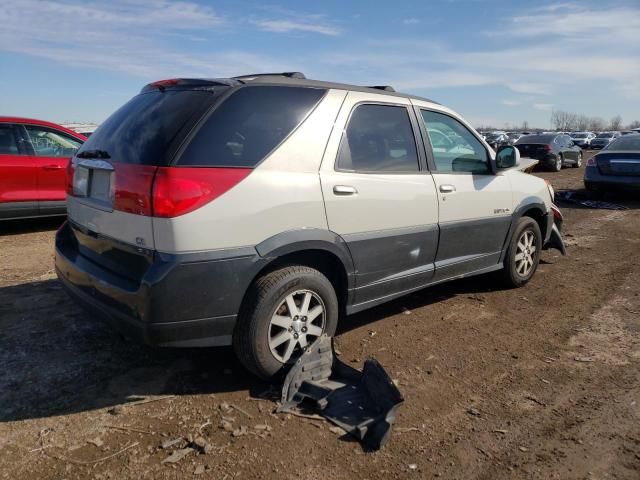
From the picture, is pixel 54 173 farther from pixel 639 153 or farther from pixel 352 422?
pixel 639 153

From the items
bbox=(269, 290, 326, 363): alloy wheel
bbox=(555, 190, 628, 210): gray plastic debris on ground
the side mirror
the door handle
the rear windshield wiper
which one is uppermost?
the rear windshield wiper

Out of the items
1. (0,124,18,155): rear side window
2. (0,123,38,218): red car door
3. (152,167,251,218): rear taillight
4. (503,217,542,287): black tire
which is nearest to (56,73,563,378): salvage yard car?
(152,167,251,218): rear taillight

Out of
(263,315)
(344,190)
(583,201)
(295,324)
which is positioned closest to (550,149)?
(583,201)

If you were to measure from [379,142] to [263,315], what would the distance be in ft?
5.19

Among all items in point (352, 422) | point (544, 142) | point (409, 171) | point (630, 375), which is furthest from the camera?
point (544, 142)

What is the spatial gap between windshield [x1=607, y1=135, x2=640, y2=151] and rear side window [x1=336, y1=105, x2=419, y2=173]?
941 cm

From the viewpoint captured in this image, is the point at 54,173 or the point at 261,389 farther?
the point at 54,173

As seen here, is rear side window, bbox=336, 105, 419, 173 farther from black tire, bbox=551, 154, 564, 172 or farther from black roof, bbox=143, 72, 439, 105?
black tire, bbox=551, 154, 564, 172

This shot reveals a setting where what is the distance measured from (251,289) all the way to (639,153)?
421 inches

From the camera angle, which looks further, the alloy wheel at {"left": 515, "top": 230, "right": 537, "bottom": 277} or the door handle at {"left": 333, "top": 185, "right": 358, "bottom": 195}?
the alloy wheel at {"left": 515, "top": 230, "right": 537, "bottom": 277}

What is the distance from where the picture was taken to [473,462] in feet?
8.46

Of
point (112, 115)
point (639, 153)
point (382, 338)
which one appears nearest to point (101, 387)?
point (112, 115)

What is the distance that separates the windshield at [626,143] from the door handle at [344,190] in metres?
10.2

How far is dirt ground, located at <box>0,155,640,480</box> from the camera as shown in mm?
2551
